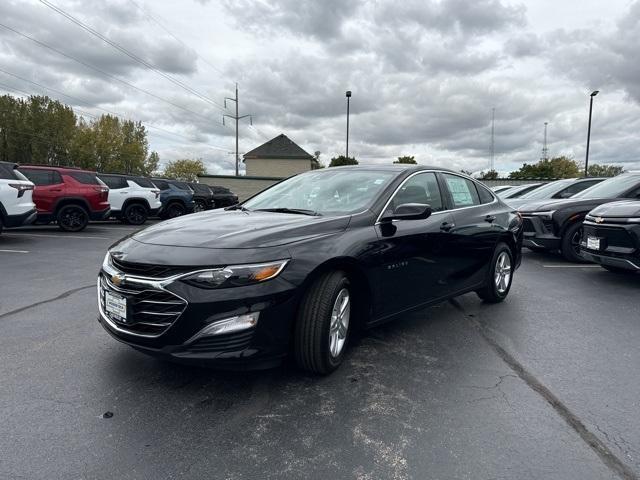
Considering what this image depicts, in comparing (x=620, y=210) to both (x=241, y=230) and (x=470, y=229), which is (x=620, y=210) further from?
(x=241, y=230)

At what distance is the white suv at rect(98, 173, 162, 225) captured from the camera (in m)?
15.4

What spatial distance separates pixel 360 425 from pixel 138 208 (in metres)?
15.0

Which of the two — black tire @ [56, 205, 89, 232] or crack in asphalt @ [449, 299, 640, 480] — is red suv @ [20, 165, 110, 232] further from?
crack in asphalt @ [449, 299, 640, 480]

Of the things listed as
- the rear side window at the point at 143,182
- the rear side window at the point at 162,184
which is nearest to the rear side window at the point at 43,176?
the rear side window at the point at 143,182

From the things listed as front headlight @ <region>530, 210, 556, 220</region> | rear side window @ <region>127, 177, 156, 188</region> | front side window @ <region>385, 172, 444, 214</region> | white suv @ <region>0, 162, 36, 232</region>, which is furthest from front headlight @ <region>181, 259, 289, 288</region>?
rear side window @ <region>127, 177, 156, 188</region>

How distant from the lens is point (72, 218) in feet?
40.4

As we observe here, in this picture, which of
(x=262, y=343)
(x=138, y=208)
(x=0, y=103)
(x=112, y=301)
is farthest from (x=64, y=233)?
(x=0, y=103)

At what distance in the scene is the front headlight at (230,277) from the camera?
2.64 metres

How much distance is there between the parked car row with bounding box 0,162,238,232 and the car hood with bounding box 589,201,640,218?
35.2 feet

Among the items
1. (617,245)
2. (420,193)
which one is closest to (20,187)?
(420,193)

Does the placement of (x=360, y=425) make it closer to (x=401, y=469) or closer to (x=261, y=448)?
(x=401, y=469)

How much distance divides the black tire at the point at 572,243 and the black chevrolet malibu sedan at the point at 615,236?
4.78ft

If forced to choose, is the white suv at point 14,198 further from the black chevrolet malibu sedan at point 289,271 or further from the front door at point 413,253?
the front door at point 413,253

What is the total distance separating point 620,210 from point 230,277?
5907mm
